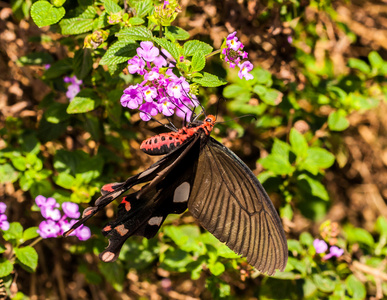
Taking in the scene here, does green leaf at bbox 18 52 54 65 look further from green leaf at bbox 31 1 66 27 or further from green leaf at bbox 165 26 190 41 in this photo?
green leaf at bbox 165 26 190 41

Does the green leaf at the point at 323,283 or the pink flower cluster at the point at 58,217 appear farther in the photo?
the green leaf at the point at 323,283

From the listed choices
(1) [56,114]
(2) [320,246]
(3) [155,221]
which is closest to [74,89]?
(1) [56,114]

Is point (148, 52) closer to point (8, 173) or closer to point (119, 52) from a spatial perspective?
point (119, 52)

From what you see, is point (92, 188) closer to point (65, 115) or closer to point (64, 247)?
point (65, 115)

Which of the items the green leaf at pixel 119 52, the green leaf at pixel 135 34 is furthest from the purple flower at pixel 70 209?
the green leaf at pixel 135 34

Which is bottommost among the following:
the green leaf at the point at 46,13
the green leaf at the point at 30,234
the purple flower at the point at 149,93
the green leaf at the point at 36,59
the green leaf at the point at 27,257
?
the green leaf at the point at 27,257

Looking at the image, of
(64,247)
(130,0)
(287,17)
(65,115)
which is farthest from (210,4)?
(64,247)

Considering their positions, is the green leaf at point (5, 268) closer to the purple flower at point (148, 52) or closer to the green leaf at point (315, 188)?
the purple flower at point (148, 52)
